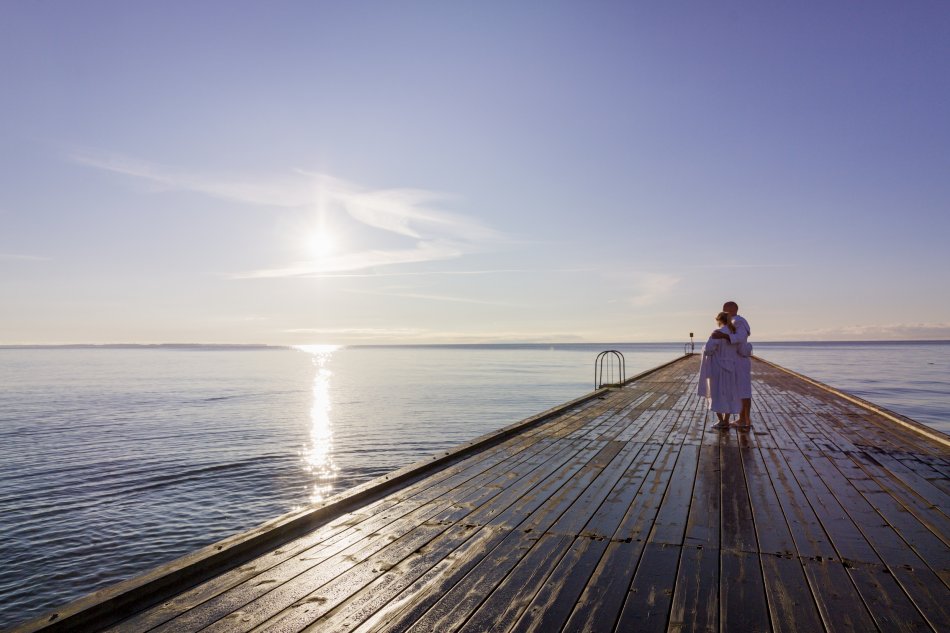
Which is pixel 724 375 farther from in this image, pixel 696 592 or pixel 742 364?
pixel 696 592

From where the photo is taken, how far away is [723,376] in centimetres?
897

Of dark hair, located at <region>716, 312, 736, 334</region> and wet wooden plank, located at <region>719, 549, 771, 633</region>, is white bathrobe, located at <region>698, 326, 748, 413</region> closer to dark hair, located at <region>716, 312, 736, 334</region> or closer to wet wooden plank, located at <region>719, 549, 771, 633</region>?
dark hair, located at <region>716, 312, 736, 334</region>

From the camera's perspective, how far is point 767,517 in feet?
14.7

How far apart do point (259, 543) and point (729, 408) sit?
7506 mm

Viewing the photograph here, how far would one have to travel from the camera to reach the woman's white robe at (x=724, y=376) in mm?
8883

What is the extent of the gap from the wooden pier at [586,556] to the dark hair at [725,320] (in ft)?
8.52

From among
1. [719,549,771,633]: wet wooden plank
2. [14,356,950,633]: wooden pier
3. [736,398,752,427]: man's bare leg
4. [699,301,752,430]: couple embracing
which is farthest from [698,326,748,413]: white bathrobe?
[719,549,771,633]: wet wooden plank

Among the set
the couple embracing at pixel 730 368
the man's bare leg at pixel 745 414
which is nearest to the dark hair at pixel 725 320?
the couple embracing at pixel 730 368

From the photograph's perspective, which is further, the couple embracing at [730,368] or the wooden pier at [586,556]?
the couple embracing at [730,368]

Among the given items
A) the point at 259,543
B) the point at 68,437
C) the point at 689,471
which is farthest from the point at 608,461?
the point at 68,437

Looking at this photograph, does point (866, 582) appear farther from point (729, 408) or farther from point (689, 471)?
point (729, 408)

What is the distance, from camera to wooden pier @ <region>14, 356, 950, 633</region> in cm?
284

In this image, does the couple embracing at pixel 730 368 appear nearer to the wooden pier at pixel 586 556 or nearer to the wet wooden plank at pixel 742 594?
the wooden pier at pixel 586 556

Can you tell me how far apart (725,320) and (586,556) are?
6.52m
